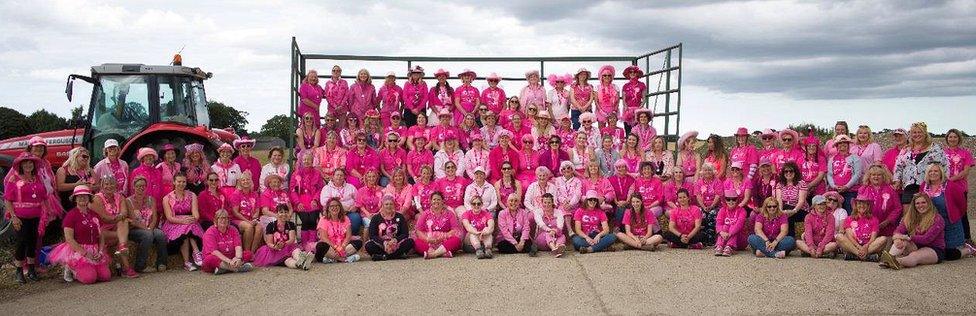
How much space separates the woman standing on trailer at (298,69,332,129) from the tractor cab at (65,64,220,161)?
1601 millimetres

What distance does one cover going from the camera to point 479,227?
33.1ft

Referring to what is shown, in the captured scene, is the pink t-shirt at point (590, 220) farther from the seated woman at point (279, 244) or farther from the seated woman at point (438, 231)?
the seated woman at point (279, 244)

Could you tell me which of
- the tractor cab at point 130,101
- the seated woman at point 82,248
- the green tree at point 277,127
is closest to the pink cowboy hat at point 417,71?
the tractor cab at point 130,101

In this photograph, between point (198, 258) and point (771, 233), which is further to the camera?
point (771, 233)

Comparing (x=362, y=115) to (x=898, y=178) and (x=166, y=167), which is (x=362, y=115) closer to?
(x=166, y=167)

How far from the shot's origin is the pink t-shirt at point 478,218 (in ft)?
33.1

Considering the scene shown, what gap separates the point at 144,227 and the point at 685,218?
6196 mm

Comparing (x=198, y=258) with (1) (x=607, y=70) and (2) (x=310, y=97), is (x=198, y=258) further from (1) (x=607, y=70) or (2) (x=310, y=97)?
(1) (x=607, y=70)

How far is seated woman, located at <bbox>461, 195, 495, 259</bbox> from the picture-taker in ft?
32.2

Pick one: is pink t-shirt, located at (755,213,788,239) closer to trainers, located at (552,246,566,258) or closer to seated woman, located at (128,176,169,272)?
trainers, located at (552,246,566,258)

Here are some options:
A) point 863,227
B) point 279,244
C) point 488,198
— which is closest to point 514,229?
point 488,198

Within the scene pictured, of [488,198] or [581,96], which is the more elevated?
[581,96]

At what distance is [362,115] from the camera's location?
12828mm

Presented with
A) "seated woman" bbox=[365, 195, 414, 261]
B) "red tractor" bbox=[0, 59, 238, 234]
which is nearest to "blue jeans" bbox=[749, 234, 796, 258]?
"seated woman" bbox=[365, 195, 414, 261]
